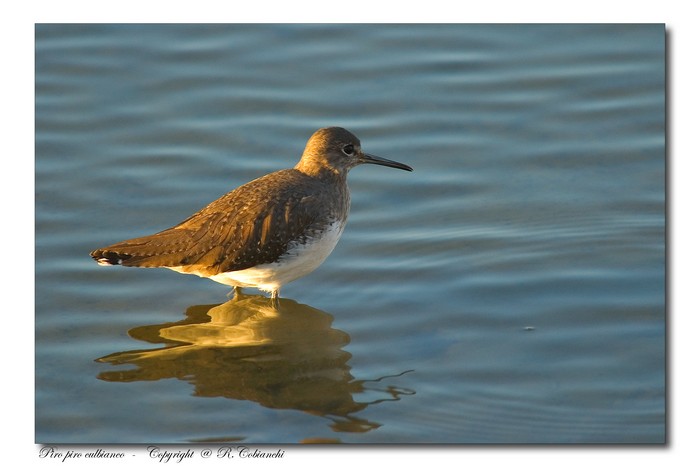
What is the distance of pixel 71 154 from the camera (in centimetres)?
1204

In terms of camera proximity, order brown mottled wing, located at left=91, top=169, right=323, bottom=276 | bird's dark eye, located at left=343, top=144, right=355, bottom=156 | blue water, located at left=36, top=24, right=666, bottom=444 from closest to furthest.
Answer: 1. blue water, located at left=36, top=24, right=666, bottom=444
2. brown mottled wing, located at left=91, top=169, right=323, bottom=276
3. bird's dark eye, located at left=343, top=144, right=355, bottom=156

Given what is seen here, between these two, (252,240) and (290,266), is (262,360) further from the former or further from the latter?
(252,240)

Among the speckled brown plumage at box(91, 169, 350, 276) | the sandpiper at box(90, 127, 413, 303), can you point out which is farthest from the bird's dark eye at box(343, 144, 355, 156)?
the speckled brown plumage at box(91, 169, 350, 276)

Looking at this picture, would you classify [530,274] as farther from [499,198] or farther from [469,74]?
[469,74]

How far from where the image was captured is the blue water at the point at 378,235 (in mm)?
8672

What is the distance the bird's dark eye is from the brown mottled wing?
2.92 feet

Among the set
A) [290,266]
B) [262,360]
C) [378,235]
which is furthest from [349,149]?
[262,360]

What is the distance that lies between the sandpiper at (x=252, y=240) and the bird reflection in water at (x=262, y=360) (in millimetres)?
388

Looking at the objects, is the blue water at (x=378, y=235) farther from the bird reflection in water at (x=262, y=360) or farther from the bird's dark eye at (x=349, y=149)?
the bird's dark eye at (x=349, y=149)

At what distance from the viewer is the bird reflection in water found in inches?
345

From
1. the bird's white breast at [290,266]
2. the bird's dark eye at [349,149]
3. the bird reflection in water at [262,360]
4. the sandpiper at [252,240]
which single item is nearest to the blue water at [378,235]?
the bird reflection in water at [262,360]

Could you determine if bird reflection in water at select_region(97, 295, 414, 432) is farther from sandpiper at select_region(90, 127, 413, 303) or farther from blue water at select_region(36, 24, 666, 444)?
sandpiper at select_region(90, 127, 413, 303)

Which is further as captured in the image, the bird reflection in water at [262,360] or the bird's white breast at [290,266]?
the bird's white breast at [290,266]

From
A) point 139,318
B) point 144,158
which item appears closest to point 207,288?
point 139,318
